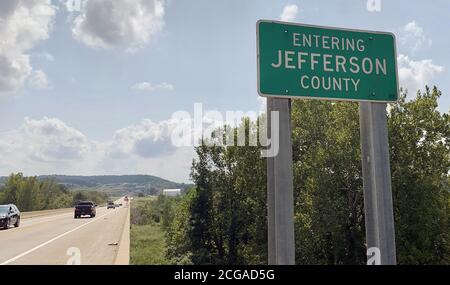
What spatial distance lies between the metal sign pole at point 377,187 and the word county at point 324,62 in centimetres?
34

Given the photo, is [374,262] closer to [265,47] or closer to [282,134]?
[282,134]

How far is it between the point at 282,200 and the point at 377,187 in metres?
0.88

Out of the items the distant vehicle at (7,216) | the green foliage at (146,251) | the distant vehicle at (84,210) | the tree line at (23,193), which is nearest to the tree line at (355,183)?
the green foliage at (146,251)

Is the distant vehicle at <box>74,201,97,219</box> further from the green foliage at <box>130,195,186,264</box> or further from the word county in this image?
the word county

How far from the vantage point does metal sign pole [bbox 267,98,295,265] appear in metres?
3.11

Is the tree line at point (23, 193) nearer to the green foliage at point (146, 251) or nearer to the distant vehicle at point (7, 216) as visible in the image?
the green foliage at point (146, 251)

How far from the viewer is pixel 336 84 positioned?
3.47 m

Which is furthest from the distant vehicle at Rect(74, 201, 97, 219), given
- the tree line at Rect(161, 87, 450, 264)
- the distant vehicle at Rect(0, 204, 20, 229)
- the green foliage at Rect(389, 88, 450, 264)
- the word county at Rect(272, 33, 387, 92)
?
the word county at Rect(272, 33, 387, 92)

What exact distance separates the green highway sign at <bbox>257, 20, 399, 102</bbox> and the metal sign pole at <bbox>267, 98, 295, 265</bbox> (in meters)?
0.28

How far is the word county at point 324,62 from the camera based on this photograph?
3.43 m

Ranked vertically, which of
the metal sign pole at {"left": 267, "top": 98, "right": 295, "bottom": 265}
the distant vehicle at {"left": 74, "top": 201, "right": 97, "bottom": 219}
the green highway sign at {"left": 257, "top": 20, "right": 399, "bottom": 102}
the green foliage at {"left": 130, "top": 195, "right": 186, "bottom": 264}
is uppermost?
the green highway sign at {"left": 257, "top": 20, "right": 399, "bottom": 102}

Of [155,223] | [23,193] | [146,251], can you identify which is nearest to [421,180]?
[146,251]

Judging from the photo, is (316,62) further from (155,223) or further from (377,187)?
(155,223)
